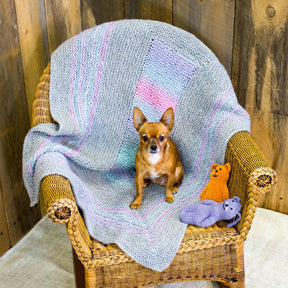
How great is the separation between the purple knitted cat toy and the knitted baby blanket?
0.44ft

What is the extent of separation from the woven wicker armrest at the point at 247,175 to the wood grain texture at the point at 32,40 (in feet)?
3.39

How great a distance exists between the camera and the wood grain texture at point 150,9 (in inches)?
82.7

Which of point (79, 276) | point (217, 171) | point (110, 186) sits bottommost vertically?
point (79, 276)

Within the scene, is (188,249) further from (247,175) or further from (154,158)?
(154,158)

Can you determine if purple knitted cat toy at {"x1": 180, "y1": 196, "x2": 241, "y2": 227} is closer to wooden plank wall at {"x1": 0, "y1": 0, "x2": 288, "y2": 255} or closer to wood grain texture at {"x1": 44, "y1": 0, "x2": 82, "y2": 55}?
wooden plank wall at {"x1": 0, "y1": 0, "x2": 288, "y2": 255}

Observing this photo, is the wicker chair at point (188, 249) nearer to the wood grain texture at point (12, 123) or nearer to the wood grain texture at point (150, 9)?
the wood grain texture at point (12, 123)

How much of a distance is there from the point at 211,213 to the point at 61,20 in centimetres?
127

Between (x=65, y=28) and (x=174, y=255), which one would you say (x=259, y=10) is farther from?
(x=174, y=255)

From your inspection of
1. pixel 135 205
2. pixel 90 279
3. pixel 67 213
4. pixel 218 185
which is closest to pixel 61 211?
pixel 67 213

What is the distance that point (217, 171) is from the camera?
164cm

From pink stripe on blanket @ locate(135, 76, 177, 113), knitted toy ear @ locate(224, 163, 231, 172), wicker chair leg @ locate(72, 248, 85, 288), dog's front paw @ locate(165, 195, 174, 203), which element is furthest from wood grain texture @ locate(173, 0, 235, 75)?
wicker chair leg @ locate(72, 248, 85, 288)

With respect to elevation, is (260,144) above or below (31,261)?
above

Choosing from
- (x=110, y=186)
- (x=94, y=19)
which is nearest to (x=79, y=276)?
(x=110, y=186)

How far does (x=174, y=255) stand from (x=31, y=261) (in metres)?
0.86
